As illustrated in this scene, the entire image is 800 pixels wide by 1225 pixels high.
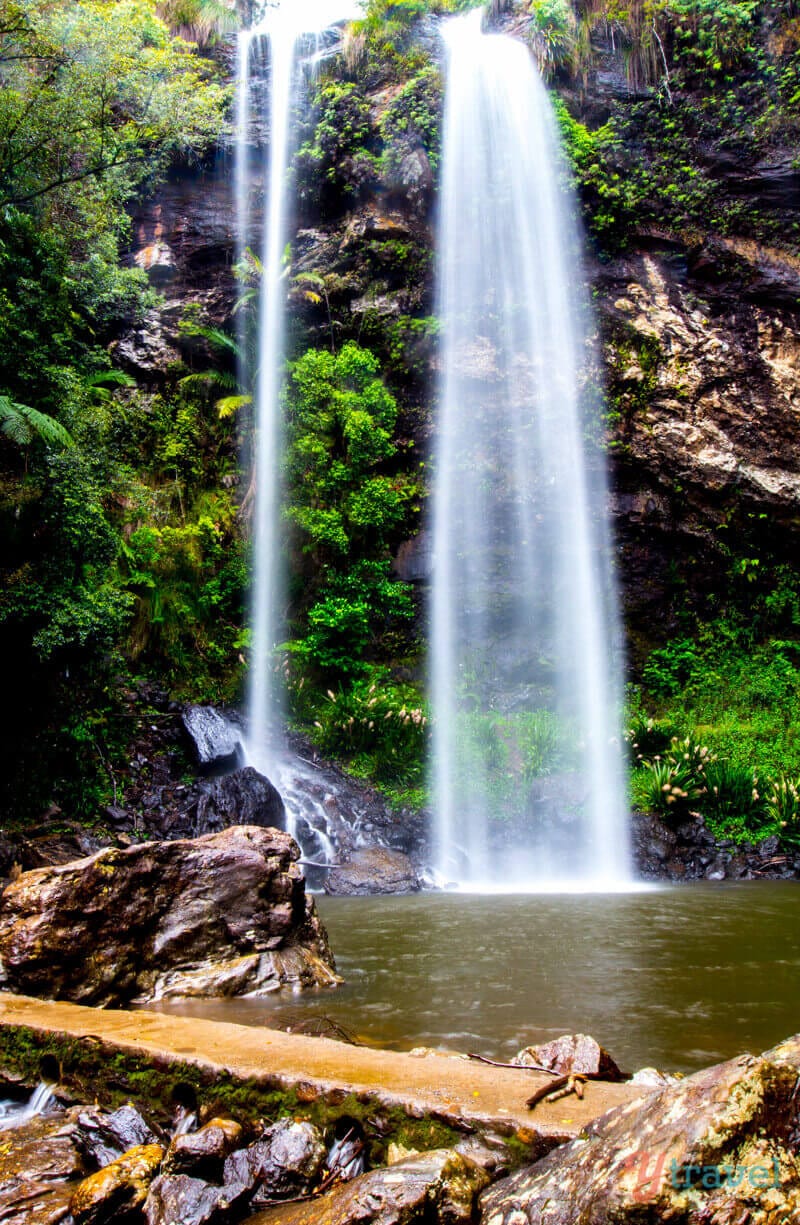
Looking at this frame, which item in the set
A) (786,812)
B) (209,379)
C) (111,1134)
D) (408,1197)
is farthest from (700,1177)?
(209,379)

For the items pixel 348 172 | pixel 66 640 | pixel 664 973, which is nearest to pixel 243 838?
pixel 664 973

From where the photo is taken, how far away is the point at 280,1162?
97.3 inches

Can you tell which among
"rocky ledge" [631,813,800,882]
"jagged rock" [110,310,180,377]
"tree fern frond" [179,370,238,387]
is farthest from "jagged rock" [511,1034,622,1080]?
"jagged rock" [110,310,180,377]

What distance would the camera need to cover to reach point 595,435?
613 inches

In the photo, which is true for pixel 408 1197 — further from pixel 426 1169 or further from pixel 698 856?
pixel 698 856

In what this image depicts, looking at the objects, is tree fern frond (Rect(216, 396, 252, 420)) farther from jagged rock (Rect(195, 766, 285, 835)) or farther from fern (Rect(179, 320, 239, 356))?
jagged rock (Rect(195, 766, 285, 835))

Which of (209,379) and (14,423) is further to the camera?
(209,379)

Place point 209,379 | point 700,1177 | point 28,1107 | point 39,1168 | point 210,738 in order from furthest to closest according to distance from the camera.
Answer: point 209,379, point 210,738, point 28,1107, point 39,1168, point 700,1177

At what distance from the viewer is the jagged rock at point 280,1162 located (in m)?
2.41

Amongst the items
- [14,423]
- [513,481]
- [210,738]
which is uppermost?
[513,481]

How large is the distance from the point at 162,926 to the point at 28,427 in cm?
660

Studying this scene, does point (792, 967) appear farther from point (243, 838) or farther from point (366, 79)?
point (366, 79)

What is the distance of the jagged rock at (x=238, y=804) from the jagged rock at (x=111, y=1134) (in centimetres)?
692

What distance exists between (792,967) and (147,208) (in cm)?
2014
